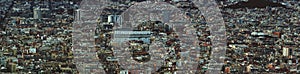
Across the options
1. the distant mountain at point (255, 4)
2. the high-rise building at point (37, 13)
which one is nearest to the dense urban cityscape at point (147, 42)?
the high-rise building at point (37, 13)

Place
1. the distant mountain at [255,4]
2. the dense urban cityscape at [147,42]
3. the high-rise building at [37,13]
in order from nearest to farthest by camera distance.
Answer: the dense urban cityscape at [147,42]
the high-rise building at [37,13]
the distant mountain at [255,4]

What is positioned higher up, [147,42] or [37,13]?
[147,42]

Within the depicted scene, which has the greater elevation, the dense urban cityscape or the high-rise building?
the dense urban cityscape

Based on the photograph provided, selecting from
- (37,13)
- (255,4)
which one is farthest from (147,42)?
(255,4)

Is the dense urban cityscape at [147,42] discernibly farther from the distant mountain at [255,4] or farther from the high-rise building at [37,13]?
the distant mountain at [255,4]

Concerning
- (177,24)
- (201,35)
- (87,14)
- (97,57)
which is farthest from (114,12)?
(97,57)

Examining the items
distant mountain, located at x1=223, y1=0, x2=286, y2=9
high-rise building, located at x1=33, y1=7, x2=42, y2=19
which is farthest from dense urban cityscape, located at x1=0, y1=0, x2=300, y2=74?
distant mountain, located at x1=223, y1=0, x2=286, y2=9

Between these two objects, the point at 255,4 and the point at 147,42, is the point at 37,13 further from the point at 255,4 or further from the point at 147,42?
the point at 147,42

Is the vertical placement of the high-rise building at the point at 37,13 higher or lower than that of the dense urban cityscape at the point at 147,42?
lower

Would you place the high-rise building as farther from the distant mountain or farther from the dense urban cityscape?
the distant mountain
